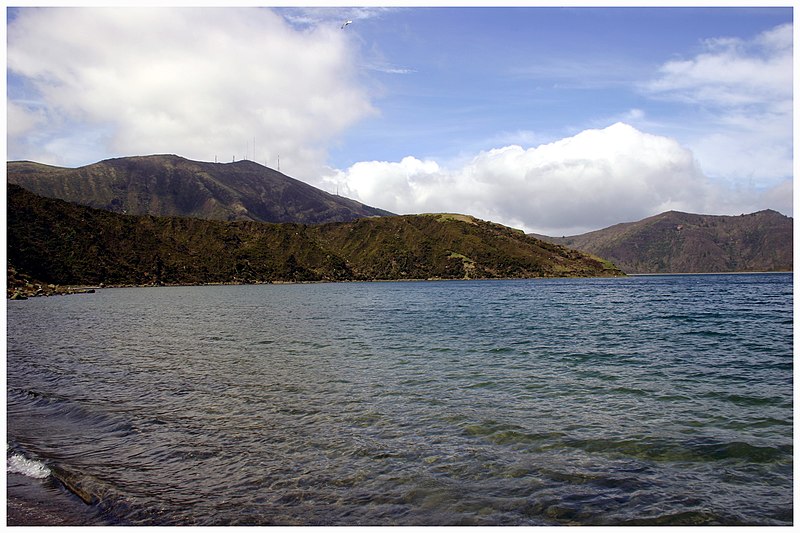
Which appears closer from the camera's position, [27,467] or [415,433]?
[27,467]

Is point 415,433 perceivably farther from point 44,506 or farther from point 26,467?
point 26,467

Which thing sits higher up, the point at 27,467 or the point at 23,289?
the point at 27,467

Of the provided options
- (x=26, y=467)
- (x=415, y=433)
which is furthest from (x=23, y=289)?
(x=415, y=433)

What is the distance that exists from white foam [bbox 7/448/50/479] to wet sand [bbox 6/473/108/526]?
227 millimetres

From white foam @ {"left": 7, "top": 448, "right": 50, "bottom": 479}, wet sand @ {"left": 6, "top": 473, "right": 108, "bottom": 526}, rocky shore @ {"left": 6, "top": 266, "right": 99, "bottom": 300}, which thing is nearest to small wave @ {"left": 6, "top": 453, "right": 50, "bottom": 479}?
A: white foam @ {"left": 7, "top": 448, "right": 50, "bottom": 479}

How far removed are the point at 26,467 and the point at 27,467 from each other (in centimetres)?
2

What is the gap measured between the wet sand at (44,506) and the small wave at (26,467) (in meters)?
0.23

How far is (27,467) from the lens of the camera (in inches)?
470

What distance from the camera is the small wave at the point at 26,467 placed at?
11.6 metres

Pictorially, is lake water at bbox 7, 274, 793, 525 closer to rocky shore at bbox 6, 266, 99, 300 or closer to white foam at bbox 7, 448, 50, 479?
white foam at bbox 7, 448, 50, 479

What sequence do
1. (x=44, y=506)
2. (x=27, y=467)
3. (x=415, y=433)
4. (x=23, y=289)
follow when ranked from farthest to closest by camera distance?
(x=23, y=289), (x=415, y=433), (x=27, y=467), (x=44, y=506)

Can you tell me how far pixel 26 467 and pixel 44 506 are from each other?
107 inches

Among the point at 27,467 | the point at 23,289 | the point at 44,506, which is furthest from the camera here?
the point at 23,289

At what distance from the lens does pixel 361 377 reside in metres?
22.3
